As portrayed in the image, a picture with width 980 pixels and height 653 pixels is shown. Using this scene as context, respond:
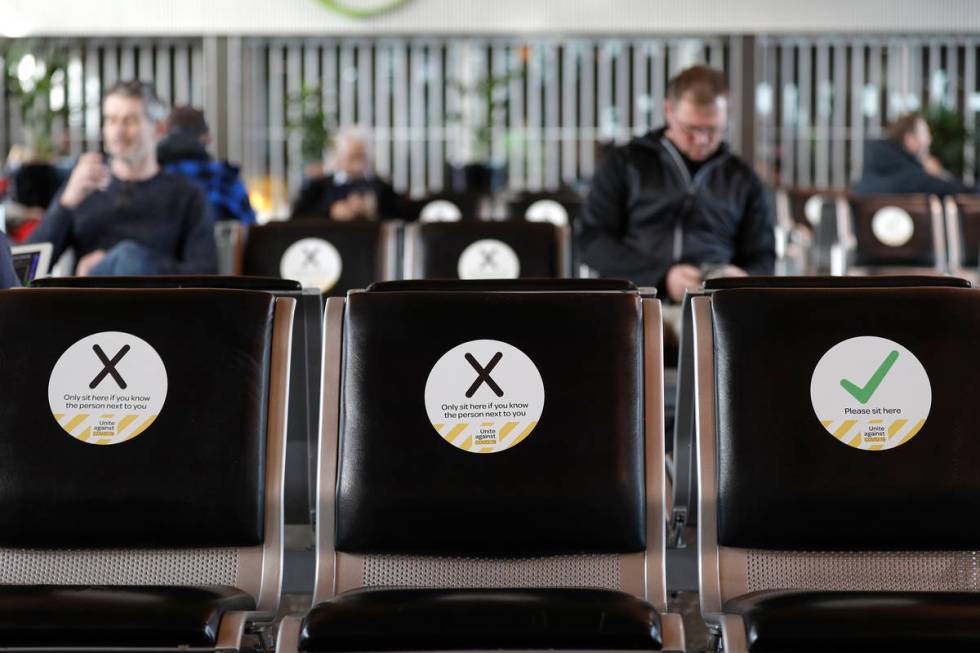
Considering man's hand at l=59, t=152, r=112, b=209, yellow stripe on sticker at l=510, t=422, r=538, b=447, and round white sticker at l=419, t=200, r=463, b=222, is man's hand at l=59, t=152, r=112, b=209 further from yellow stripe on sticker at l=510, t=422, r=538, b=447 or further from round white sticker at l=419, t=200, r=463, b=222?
round white sticker at l=419, t=200, r=463, b=222

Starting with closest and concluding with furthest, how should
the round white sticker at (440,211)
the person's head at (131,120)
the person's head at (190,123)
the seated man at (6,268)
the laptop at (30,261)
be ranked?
the seated man at (6,268) → the laptop at (30,261) → the person's head at (131,120) → the person's head at (190,123) → the round white sticker at (440,211)

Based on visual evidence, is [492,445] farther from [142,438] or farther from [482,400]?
[142,438]

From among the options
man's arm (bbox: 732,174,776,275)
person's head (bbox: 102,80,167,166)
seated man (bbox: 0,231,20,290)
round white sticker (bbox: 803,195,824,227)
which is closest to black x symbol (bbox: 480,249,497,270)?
man's arm (bbox: 732,174,776,275)

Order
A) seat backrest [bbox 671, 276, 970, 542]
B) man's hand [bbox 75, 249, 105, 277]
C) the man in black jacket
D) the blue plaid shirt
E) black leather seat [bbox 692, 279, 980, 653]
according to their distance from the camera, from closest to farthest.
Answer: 1. black leather seat [bbox 692, 279, 980, 653]
2. seat backrest [bbox 671, 276, 970, 542]
3. man's hand [bbox 75, 249, 105, 277]
4. the man in black jacket
5. the blue plaid shirt

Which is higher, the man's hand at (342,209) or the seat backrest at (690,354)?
the man's hand at (342,209)

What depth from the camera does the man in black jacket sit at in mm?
3965

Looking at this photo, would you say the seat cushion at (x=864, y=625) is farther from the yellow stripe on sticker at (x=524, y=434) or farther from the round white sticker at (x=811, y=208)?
the round white sticker at (x=811, y=208)

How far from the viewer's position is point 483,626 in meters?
1.68

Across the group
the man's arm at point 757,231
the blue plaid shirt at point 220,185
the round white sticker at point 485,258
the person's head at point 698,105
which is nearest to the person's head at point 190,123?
the blue plaid shirt at point 220,185

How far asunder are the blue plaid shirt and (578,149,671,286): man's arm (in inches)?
78.5

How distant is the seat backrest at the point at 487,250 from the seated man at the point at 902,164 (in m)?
4.02

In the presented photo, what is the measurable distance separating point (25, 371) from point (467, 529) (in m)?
0.72

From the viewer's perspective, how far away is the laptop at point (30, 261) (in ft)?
8.94

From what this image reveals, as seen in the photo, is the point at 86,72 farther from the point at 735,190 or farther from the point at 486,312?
the point at 486,312
